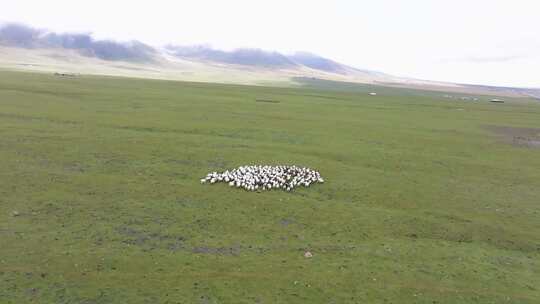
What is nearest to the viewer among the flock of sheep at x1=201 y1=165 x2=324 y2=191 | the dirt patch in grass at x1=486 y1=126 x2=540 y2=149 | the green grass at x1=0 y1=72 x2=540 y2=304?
the green grass at x1=0 y1=72 x2=540 y2=304

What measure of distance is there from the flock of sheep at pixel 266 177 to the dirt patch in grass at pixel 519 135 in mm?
36368

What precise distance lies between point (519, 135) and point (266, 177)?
5003 cm

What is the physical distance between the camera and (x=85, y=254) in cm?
1709

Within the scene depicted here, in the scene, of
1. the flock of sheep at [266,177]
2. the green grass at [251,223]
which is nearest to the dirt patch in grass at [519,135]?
the green grass at [251,223]

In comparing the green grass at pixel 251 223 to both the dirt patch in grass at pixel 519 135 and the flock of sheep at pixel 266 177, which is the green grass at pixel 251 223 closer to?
the flock of sheep at pixel 266 177

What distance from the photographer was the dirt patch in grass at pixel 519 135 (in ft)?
174

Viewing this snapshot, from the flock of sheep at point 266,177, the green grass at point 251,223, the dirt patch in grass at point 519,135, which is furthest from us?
the dirt patch in grass at point 519,135

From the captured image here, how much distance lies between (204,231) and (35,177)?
44.7ft

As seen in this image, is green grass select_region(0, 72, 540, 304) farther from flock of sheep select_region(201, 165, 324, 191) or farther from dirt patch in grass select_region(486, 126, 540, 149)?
dirt patch in grass select_region(486, 126, 540, 149)

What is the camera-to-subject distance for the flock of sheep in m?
27.2

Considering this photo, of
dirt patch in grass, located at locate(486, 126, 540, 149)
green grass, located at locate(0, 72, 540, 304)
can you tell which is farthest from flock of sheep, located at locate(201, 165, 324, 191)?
dirt patch in grass, located at locate(486, 126, 540, 149)

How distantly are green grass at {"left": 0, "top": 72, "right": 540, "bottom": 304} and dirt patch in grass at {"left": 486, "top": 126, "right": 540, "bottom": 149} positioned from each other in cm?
1072

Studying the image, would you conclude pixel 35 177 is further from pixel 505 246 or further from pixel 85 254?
pixel 505 246

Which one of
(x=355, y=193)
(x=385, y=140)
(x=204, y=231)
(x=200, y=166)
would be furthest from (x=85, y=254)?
(x=385, y=140)
